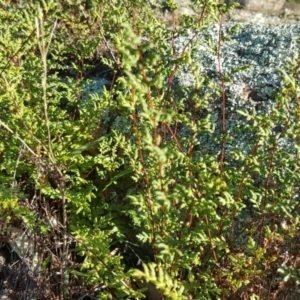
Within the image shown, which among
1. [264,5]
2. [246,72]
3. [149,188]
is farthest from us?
[264,5]

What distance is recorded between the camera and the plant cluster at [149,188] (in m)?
2.03

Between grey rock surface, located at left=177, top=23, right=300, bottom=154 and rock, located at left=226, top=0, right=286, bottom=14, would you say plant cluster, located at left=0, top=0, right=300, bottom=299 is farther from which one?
rock, located at left=226, top=0, right=286, bottom=14

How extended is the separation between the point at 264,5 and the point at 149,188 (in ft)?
12.7

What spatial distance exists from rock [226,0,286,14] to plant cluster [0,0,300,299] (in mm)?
2264

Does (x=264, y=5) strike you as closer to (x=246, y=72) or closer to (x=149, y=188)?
(x=246, y=72)

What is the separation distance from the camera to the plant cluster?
6.65 ft

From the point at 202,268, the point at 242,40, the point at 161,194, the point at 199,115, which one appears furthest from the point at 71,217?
the point at 242,40

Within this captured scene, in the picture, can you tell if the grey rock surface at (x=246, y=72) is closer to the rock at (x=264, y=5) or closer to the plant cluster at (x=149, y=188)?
the plant cluster at (x=149, y=188)

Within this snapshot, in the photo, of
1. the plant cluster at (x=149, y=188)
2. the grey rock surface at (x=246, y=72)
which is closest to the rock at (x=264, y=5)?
the grey rock surface at (x=246, y=72)

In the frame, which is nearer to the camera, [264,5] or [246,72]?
[246,72]

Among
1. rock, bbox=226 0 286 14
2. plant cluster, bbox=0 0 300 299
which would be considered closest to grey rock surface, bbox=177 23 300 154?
plant cluster, bbox=0 0 300 299

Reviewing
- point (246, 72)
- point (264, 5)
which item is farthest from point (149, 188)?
point (264, 5)

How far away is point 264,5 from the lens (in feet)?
18.0

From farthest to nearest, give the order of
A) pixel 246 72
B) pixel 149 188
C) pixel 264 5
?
pixel 264 5
pixel 246 72
pixel 149 188
